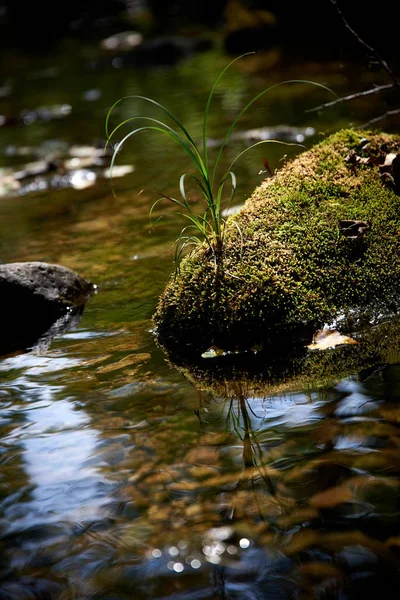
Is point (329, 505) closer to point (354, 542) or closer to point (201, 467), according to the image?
point (354, 542)

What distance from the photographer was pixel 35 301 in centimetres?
411

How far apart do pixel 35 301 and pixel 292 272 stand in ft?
5.47

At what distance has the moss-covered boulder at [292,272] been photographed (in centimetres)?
318

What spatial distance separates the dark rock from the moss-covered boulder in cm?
87

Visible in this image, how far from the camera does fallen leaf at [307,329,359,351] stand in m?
3.11

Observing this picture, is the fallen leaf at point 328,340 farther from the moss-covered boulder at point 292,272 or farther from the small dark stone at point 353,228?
the small dark stone at point 353,228

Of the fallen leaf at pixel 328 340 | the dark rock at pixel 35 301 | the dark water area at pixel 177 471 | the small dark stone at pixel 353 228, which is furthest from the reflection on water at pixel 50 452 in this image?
the small dark stone at pixel 353 228

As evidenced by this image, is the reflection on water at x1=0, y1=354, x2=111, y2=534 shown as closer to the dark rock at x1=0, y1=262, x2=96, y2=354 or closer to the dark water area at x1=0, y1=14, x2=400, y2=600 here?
the dark water area at x1=0, y1=14, x2=400, y2=600

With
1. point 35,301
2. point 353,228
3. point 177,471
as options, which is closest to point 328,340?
point 353,228

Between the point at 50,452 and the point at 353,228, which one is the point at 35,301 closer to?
the point at 50,452

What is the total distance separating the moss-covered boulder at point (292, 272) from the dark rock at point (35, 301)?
2.86 feet

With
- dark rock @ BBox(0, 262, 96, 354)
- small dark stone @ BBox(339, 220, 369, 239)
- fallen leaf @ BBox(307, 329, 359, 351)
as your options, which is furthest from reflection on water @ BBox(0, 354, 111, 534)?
small dark stone @ BBox(339, 220, 369, 239)

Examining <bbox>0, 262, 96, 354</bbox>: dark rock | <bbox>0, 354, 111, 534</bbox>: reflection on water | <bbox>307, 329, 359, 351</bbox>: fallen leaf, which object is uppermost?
<bbox>0, 354, 111, 534</bbox>: reflection on water

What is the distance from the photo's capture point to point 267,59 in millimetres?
13367
